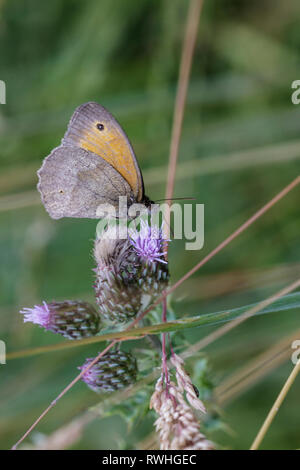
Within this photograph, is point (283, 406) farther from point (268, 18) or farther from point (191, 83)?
point (268, 18)

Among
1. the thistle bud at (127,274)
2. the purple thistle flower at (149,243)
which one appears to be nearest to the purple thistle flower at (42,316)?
the thistle bud at (127,274)

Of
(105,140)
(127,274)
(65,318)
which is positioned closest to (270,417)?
(127,274)

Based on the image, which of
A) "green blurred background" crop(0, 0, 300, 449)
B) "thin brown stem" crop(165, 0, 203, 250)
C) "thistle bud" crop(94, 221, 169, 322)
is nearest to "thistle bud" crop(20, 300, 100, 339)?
"thistle bud" crop(94, 221, 169, 322)

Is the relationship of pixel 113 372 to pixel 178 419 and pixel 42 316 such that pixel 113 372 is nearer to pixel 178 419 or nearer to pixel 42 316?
pixel 42 316

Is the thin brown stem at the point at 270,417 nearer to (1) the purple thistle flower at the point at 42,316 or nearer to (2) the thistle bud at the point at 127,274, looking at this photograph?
(2) the thistle bud at the point at 127,274

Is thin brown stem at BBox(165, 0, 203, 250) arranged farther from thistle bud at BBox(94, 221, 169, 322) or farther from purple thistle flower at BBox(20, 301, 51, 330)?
purple thistle flower at BBox(20, 301, 51, 330)
